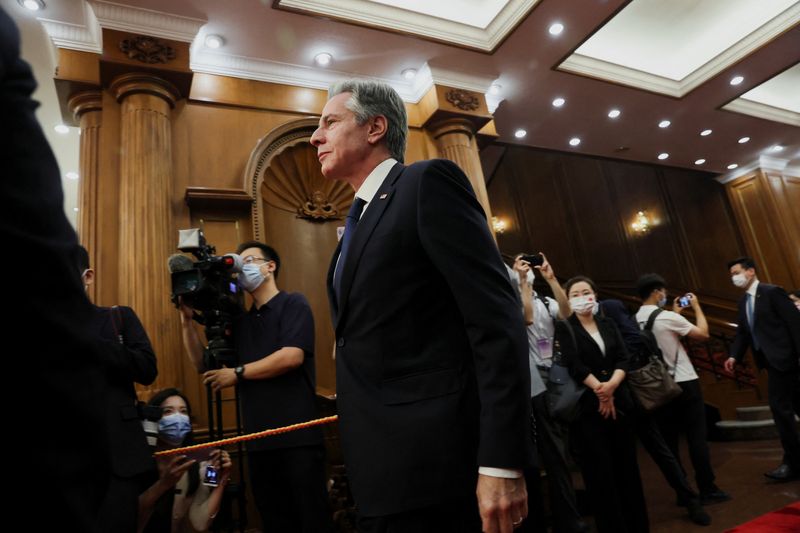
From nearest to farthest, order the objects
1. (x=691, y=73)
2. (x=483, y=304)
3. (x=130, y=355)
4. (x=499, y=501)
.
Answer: (x=499, y=501), (x=483, y=304), (x=130, y=355), (x=691, y=73)

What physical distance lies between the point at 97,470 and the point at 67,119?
4.94 metres

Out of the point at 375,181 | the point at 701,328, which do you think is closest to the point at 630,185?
the point at 701,328

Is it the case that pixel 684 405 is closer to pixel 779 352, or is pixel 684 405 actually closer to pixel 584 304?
pixel 779 352

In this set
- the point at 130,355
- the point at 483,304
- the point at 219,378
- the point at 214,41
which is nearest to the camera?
the point at 483,304

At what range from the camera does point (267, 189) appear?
4820 mm

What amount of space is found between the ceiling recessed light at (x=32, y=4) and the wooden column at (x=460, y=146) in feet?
11.3

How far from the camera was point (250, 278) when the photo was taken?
256 cm

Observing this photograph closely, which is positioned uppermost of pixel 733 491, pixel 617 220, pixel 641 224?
pixel 617 220

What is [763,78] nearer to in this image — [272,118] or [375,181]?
[272,118]

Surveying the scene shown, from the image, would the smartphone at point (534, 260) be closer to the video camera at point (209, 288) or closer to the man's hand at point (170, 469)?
the video camera at point (209, 288)

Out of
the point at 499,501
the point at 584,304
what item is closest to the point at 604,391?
Result: the point at 584,304

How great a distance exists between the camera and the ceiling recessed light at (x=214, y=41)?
14.9 ft

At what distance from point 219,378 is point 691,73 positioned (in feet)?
22.6

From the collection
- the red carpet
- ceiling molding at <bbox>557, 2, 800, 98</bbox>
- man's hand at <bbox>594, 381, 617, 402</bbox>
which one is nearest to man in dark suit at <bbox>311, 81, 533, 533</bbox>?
the red carpet
